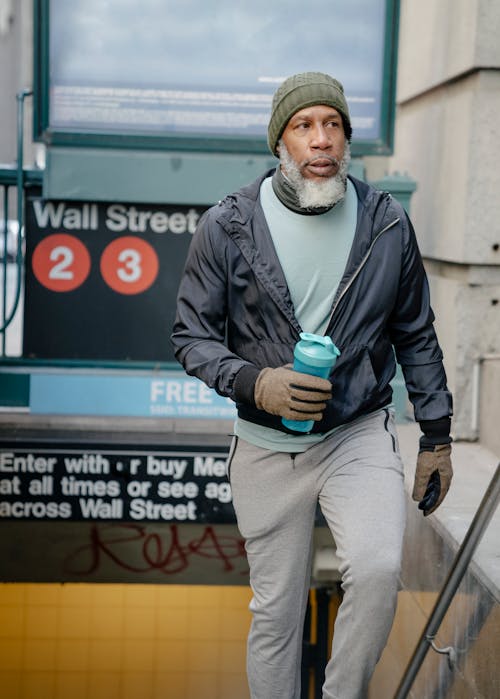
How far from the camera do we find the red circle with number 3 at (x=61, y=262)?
6.66 m

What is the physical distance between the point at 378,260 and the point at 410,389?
0.41 meters

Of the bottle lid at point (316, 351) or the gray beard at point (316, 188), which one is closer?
the bottle lid at point (316, 351)

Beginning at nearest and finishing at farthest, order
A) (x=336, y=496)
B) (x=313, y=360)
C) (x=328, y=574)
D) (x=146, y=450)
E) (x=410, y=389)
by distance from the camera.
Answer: (x=313, y=360)
(x=336, y=496)
(x=410, y=389)
(x=146, y=450)
(x=328, y=574)

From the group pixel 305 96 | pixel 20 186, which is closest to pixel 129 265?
pixel 20 186

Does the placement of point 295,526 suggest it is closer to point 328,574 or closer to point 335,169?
point 335,169

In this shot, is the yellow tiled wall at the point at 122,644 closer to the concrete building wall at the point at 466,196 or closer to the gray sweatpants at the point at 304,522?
the concrete building wall at the point at 466,196

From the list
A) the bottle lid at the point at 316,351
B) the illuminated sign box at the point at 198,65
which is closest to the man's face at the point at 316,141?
the bottle lid at the point at 316,351

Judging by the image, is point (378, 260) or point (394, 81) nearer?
point (378, 260)

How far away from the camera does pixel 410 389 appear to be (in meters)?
3.49

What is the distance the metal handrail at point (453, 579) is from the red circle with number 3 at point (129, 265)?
3.34m

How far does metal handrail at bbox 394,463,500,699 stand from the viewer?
10.8ft

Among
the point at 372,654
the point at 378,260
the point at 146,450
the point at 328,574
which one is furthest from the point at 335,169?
the point at 328,574

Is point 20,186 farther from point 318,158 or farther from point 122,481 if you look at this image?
point 318,158

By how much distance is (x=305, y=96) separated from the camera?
3.33 metres
